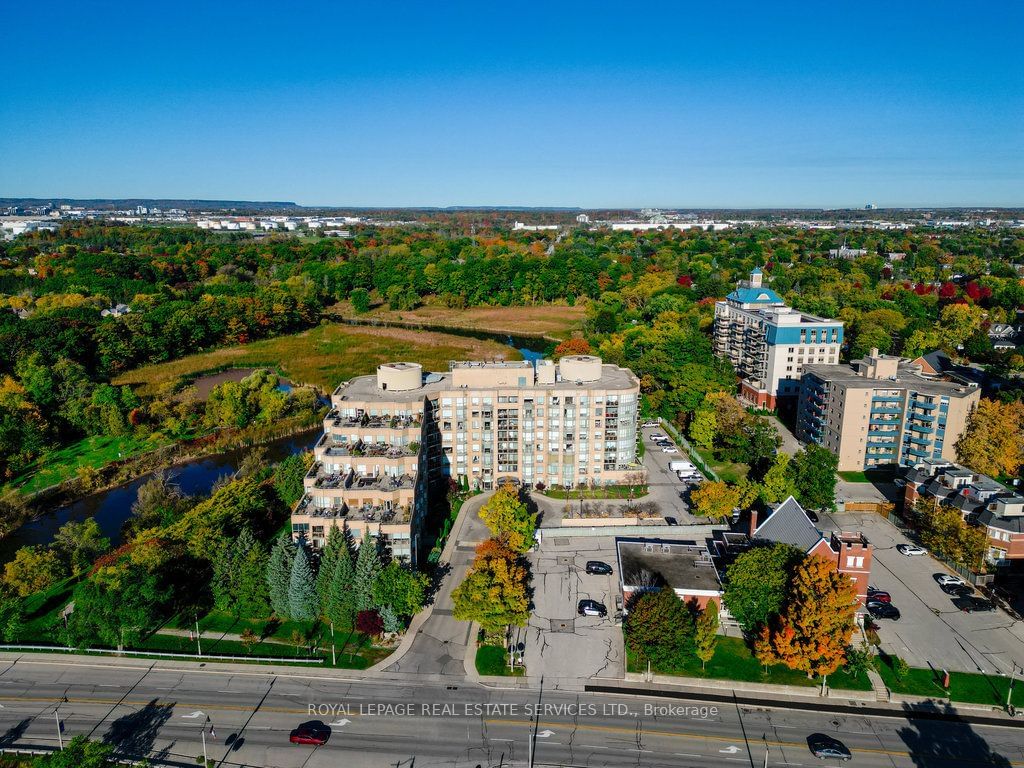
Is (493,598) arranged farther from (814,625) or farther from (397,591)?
(814,625)

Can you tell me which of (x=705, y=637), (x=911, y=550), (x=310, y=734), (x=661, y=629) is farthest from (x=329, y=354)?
(x=911, y=550)

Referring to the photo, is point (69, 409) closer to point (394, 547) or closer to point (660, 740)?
point (394, 547)

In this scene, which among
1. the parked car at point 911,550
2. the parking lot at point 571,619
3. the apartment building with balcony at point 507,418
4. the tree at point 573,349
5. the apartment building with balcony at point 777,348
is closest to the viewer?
the parking lot at point 571,619

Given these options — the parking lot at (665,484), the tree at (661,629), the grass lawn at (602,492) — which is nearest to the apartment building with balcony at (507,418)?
the grass lawn at (602,492)

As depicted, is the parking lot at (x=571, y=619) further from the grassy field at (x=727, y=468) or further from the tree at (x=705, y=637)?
the grassy field at (x=727, y=468)

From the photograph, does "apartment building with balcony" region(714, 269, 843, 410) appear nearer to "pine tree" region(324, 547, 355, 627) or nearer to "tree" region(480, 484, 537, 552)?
"tree" region(480, 484, 537, 552)

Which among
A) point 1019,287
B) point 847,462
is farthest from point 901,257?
point 847,462
